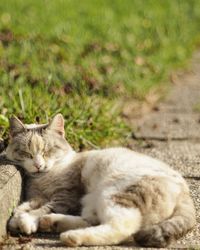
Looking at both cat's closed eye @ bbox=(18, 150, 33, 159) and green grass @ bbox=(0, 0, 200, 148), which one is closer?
cat's closed eye @ bbox=(18, 150, 33, 159)

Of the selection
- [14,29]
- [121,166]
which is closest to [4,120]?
[121,166]

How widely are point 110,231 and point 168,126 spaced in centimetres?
408

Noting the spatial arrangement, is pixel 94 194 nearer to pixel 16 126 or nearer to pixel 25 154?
pixel 25 154

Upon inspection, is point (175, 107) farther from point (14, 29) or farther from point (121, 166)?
point (121, 166)

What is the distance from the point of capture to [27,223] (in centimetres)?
482

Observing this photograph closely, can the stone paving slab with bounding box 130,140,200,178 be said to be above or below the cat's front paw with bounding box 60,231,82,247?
below

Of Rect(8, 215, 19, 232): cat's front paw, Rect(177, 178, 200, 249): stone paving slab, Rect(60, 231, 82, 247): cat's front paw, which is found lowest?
Rect(177, 178, 200, 249): stone paving slab

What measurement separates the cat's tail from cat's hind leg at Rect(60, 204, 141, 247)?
78 millimetres

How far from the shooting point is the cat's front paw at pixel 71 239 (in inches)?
177

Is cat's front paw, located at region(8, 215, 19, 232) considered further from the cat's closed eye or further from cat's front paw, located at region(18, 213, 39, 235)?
the cat's closed eye

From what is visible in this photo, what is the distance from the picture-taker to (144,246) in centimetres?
461

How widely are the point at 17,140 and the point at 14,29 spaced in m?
5.62

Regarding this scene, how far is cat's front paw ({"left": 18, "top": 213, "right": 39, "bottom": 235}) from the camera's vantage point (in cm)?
481

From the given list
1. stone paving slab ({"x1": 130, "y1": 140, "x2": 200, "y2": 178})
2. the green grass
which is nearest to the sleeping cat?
the green grass
